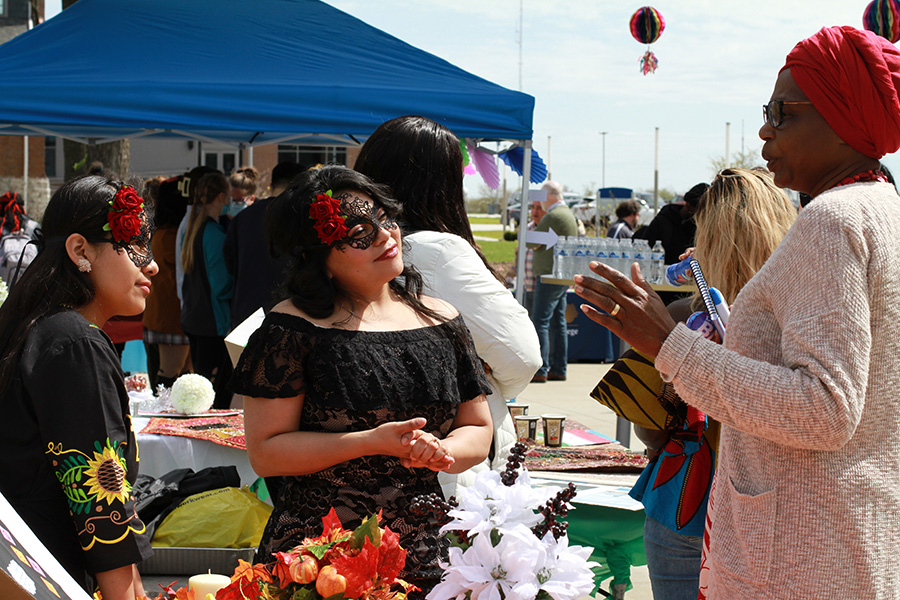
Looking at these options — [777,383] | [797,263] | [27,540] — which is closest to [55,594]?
[27,540]

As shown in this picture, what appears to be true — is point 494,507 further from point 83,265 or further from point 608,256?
point 608,256

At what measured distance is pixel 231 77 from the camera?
565 centimetres

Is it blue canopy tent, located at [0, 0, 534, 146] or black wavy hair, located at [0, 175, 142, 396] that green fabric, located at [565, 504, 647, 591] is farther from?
blue canopy tent, located at [0, 0, 534, 146]

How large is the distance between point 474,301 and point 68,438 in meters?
1.18

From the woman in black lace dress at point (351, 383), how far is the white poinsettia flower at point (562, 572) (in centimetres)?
53

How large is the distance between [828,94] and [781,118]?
0.10m

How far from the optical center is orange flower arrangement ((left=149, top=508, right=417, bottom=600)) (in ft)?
4.11

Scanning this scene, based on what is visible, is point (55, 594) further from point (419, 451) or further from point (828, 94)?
point (828, 94)

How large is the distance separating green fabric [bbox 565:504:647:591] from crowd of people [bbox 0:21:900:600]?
626mm

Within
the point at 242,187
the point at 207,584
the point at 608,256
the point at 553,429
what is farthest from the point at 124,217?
the point at 242,187

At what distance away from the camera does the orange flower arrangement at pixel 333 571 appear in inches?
49.3

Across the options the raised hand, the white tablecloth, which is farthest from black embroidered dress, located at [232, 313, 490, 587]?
the white tablecloth

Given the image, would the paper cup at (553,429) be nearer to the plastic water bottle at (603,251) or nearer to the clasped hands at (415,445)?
the plastic water bottle at (603,251)

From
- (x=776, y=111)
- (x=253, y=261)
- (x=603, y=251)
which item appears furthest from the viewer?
(x=253, y=261)
